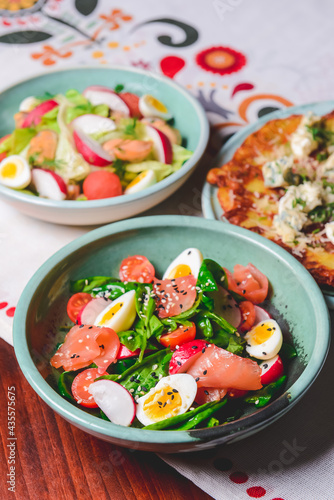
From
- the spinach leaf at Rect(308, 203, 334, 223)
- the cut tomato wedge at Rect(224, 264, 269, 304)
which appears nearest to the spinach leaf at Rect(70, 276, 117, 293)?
the cut tomato wedge at Rect(224, 264, 269, 304)

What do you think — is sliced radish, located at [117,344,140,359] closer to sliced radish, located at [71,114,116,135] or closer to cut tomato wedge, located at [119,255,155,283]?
cut tomato wedge, located at [119,255,155,283]

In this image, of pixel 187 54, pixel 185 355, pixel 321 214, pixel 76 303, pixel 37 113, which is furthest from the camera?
pixel 187 54

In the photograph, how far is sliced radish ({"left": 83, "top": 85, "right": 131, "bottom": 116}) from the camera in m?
2.31

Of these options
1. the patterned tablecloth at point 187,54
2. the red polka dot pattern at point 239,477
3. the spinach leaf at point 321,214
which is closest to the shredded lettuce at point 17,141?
the patterned tablecloth at point 187,54

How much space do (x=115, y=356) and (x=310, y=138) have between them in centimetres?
117

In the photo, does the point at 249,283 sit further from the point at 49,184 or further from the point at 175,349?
the point at 49,184

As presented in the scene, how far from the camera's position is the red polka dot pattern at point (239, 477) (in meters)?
1.34

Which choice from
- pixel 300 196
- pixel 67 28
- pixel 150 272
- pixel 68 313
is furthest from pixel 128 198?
pixel 67 28

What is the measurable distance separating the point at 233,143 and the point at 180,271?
2.46 ft

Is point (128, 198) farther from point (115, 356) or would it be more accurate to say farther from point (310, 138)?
point (310, 138)

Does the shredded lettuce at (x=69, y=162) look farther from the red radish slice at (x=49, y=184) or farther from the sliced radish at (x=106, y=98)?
the sliced radish at (x=106, y=98)

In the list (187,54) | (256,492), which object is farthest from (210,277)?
(187,54)

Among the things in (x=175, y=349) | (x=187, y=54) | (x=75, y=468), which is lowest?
(x=75, y=468)

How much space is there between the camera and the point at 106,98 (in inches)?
91.4
